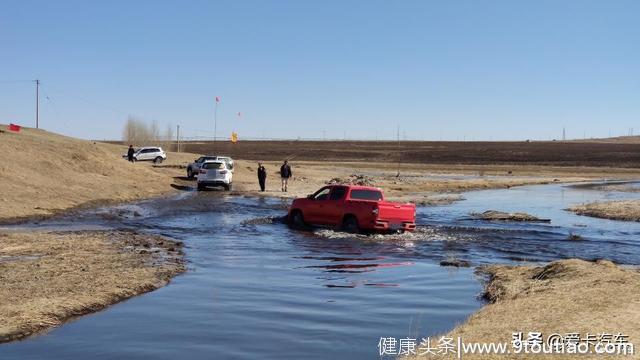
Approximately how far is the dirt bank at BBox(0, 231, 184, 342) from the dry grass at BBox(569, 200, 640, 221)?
66.5ft

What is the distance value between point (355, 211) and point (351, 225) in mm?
513

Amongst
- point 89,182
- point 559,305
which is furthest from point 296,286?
point 89,182

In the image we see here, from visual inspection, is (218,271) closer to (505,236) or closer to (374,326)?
(374,326)

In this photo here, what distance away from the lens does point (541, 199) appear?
44531 millimetres

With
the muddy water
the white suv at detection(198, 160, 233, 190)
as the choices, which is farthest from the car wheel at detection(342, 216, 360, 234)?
the white suv at detection(198, 160, 233, 190)

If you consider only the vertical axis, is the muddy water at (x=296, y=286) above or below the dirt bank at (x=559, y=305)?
below

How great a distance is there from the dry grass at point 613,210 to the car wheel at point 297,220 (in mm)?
14307

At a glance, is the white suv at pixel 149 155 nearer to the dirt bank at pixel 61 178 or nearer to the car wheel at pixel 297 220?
the dirt bank at pixel 61 178

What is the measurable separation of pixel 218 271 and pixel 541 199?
32042 millimetres

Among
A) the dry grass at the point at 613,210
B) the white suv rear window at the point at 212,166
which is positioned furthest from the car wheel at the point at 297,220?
the white suv rear window at the point at 212,166

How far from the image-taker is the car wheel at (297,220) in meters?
26.2

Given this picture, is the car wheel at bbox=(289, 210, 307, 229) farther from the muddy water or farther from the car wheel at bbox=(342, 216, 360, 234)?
the car wheel at bbox=(342, 216, 360, 234)

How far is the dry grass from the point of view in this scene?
32.7 m

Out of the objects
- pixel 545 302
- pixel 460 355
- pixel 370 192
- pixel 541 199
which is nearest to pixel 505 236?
pixel 370 192
